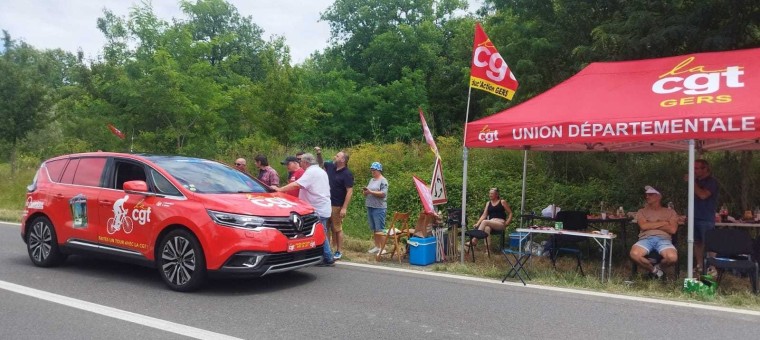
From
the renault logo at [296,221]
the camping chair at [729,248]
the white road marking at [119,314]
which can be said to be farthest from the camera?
the camping chair at [729,248]

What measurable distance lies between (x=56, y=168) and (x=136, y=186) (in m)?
2.42

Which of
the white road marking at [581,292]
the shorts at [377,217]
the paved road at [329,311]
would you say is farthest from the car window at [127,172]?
the shorts at [377,217]

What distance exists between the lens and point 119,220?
7223mm

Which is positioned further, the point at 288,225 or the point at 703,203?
the point at 703,203

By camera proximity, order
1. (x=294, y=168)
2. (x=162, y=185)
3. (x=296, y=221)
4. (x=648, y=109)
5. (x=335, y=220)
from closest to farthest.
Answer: (x=296, y=221), (x=162, y=185), (x=648, y=109), (x=294, y=168), (x=335, y=220)

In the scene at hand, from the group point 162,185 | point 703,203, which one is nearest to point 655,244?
point 703,203

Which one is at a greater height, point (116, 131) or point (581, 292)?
point (116, 131)

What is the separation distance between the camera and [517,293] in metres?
6.87

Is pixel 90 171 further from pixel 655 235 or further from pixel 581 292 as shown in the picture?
pixel 655 235

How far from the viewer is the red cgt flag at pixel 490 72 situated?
8.87 meters

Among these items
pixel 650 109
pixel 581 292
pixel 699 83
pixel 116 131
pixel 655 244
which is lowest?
pixel 581 292

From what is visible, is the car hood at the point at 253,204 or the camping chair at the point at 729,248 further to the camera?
the camping chair at the point at 729,248

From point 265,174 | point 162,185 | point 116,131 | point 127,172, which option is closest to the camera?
point 162,185

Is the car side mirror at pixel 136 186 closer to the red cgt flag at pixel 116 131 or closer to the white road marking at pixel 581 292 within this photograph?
the white road marking at pixel 581 292
